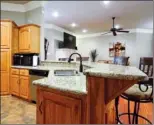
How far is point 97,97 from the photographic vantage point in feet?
3.45

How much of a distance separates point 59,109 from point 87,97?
0.31 metres

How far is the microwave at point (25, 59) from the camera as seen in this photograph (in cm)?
413

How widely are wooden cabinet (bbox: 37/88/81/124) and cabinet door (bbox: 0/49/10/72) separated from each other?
10.4 feet

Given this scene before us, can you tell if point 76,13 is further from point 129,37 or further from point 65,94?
point 65,94

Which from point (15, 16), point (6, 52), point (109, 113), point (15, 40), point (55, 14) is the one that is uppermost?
point (55, 14)

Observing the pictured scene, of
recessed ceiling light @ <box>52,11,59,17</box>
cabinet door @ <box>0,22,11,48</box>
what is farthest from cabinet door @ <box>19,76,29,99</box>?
recessed ceiling light @ <box>52,11,59,17</box>

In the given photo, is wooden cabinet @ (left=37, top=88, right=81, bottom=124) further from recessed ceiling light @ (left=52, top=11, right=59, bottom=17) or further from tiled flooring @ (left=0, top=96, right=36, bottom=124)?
recessed ceiling light @ (left=52, top=11, right=59, bottom=17)

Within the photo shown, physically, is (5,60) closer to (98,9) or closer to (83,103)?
(98,9)

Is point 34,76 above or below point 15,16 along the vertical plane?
below

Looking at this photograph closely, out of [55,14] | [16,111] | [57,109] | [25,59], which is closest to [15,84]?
[25,59]

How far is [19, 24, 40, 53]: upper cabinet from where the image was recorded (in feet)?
13.7

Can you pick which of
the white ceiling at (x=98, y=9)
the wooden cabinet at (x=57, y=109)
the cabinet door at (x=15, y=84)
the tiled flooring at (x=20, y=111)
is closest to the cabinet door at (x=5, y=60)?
the cabinet door at (x=15, y=84)

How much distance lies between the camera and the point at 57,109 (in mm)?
1289

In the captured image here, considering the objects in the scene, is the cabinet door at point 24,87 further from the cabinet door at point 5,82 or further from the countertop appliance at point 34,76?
the cabinet door at point 5,82
